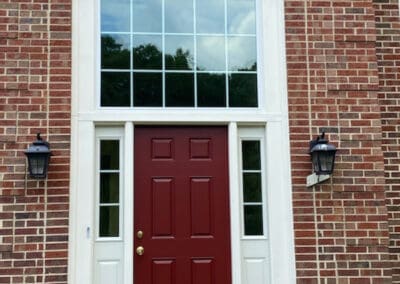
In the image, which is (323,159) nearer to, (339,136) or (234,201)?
(339,136)

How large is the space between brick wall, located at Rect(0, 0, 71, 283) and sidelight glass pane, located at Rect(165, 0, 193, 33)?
959mm

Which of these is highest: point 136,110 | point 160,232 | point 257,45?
point 257,45

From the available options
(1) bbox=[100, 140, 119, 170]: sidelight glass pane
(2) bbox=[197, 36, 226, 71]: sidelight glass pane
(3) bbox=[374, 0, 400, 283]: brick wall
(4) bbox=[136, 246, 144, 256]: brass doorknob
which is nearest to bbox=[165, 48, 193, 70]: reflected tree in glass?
(2) bbox=[197, 36, 226, 71]: sidelight glass pane

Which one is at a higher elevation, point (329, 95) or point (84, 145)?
point (329, 95)

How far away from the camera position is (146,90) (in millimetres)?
5219

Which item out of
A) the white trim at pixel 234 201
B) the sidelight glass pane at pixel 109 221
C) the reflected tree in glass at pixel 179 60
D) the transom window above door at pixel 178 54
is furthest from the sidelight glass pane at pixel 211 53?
the sidelight glass pane at pixel 109 221

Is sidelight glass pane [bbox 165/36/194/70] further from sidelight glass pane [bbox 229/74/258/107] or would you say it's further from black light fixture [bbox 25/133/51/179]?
black light fixture [bbox 25/133/51/179]

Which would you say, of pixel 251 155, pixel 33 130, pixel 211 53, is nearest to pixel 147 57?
pixel 211 53

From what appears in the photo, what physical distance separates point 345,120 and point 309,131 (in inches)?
14.9

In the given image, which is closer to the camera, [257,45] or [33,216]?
[33,216]

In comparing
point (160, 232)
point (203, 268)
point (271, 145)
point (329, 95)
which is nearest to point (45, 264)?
point (160, 232)

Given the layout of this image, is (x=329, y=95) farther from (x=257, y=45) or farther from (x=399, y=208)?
(x=399, y=208)

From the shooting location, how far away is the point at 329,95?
17.3ft

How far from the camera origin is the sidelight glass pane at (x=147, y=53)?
5.24m
